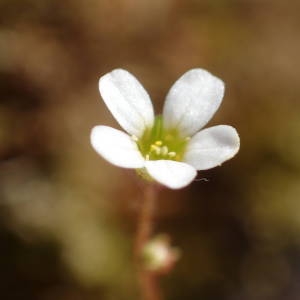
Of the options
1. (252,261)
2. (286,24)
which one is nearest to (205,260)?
(252,261)

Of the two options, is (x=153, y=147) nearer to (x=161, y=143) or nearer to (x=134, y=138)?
(x=161, y=143)

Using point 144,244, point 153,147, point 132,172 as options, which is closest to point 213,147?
point 153,147

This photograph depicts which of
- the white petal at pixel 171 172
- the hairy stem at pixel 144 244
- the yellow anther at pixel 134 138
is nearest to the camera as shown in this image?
the white petal at pixel 171 172

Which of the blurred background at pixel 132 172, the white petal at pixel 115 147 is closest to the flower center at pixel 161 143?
the white petal at pixel 115 147

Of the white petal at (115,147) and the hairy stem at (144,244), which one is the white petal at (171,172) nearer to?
the white petal at (115,147)

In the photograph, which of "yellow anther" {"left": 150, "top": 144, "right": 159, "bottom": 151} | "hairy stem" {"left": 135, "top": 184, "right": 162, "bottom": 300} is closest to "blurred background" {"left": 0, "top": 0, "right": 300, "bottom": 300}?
"hairy stem" {"left": 135, "top": 184, "right": 162, "bottom": 300}

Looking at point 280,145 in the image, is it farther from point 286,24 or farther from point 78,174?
point 78,174

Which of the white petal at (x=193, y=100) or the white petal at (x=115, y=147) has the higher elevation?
the white petal at (x=193, y=100)
